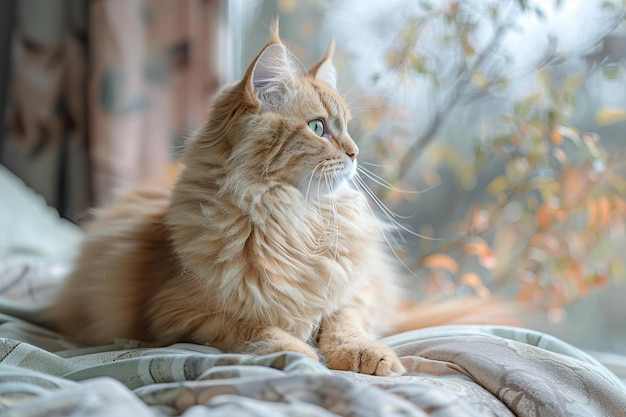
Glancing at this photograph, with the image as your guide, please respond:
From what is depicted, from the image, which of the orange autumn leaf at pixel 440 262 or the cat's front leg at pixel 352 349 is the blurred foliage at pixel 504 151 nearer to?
the orange autumn leaf at pixel 440 262

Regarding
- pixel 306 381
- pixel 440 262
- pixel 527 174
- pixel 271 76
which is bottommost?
pixel 440 262

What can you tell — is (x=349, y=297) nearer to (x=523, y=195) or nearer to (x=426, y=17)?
(x=523, y=195)

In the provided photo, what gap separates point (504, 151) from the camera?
1.89 m

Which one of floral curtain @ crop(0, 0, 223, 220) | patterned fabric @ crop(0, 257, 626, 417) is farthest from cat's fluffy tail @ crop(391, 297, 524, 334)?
floral curtain @ crop(0, 0, 223, 220)

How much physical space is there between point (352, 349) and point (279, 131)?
1.46ft

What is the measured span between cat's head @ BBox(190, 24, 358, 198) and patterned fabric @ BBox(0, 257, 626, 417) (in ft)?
1.22

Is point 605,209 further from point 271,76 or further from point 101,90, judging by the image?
point 101,90

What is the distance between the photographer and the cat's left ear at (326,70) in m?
1.39

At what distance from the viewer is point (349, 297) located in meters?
1.31

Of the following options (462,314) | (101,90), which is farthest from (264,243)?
(101,90)

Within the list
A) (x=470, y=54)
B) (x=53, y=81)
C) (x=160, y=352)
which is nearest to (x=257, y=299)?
(x=160, y=352)

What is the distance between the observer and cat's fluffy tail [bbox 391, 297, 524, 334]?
148cm

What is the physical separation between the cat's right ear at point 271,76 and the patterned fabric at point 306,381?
509mm

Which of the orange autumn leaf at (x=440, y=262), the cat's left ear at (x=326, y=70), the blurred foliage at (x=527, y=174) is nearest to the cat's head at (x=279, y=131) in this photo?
the cat's left ear at (x=326, y=70)
